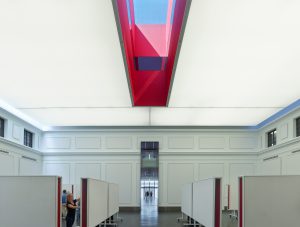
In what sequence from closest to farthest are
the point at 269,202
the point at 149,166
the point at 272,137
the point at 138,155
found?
the point at 269,202
the point at 272,137
the point at 149,166
the point at 138,155

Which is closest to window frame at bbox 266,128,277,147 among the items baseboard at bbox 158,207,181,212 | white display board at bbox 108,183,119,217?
baseboard at bbox 158,207,181,212

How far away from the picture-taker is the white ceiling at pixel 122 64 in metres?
7.42

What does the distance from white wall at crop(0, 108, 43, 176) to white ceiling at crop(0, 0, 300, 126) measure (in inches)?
28.4

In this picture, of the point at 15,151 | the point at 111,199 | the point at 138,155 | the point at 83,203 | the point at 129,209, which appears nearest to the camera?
the point at 83,203

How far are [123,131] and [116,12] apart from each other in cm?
1421

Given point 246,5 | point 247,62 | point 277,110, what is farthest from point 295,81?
point 246,5

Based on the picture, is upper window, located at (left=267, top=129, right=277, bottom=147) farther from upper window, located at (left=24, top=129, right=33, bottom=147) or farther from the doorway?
upper window, located at (left=24, top=129, right=33, bottom=147)

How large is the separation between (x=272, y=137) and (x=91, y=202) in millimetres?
12489

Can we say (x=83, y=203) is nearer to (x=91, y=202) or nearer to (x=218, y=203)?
(x=91, y=202)

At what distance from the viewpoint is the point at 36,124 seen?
66.0 ft

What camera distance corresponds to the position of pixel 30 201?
23.5 feet

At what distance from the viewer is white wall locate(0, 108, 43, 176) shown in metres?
15.7

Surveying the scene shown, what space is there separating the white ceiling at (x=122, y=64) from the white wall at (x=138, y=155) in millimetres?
3392

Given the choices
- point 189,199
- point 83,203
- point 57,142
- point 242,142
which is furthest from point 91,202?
point 242,142
